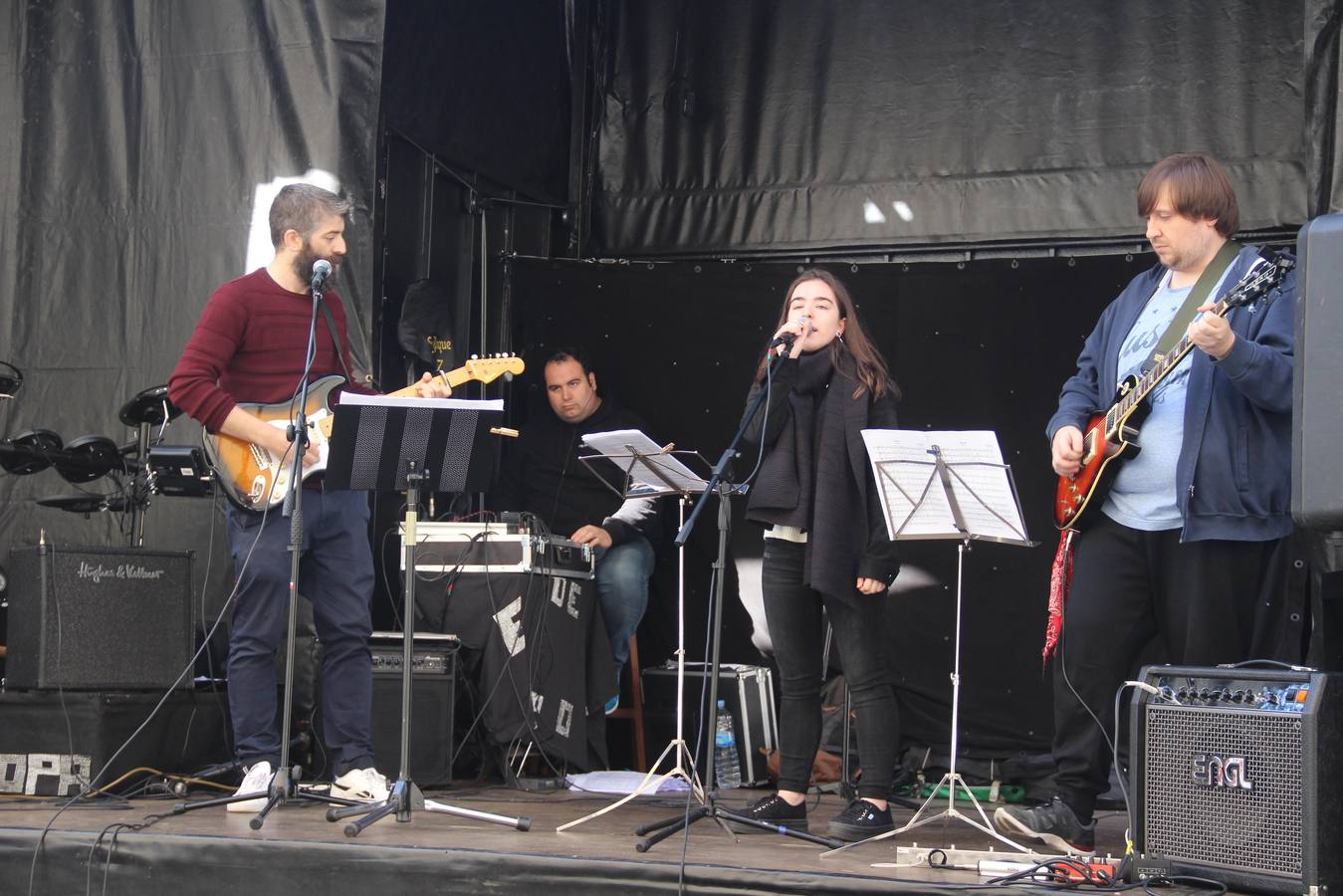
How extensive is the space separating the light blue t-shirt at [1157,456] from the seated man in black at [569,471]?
297 cm

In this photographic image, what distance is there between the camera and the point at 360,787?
4598mm

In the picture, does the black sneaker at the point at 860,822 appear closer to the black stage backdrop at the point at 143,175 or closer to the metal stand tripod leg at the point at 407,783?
the metal stand tripod leg at the point at 407,783

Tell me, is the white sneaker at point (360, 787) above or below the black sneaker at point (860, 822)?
below

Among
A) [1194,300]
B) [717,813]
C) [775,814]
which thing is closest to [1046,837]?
[775,814]

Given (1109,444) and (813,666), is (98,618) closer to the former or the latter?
(813,666)

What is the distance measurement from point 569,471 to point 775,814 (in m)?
2.84

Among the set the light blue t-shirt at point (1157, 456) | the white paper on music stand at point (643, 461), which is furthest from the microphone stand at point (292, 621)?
the light blue t-shirt at point (1157, 456)

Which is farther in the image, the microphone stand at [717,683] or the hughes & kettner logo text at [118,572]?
the hughes & kettner logo text at [118,572]

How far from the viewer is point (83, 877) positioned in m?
3.87

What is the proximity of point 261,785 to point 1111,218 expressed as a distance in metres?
4.41

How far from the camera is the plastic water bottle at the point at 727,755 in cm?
623

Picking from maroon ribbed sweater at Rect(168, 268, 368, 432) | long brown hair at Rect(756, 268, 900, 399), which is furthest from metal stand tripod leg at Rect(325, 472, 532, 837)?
long brown hair at Rect(756, 268, 900, 399)

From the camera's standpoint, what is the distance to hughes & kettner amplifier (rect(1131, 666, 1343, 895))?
297 cm

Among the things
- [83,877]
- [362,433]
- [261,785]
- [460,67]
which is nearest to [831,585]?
[362,433]
